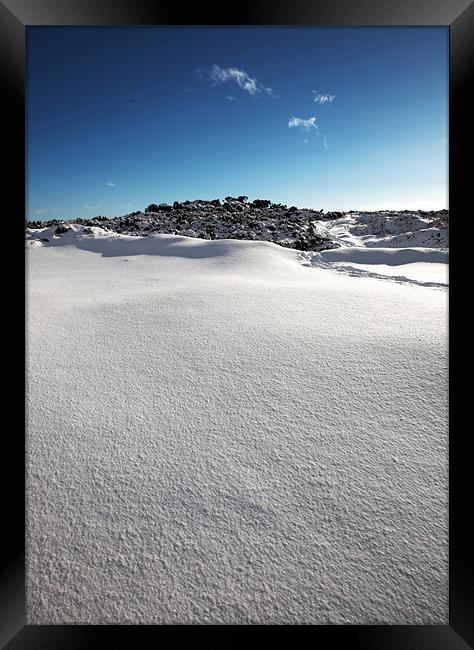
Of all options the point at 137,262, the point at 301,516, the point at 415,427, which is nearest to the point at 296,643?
the point at 301,516

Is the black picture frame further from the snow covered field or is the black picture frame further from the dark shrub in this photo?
the dark shrub

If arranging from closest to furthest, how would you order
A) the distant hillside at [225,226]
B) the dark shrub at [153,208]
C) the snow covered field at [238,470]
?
the snow covered field at [238,470]
the distant hillside at [225,226]
the dark shrub at [153,208]

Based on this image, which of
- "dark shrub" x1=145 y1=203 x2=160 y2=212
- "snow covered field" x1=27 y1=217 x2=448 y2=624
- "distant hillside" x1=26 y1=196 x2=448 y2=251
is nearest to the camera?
"snow covered field" x1=27 y1=217 x2=448 y2=624

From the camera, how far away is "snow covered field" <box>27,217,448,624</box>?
0.73m

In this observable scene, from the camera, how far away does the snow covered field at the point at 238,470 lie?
2.41 feet

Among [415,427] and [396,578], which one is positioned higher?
[415,427]

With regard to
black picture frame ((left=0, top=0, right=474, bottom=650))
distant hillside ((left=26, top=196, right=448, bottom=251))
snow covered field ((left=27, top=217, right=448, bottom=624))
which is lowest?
snow covered field ((left=27, top=217, right=448, bottom=624))

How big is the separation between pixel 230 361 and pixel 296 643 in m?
1.05

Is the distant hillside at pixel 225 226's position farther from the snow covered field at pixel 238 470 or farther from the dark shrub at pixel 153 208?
the snow covered field at pixel 238 470

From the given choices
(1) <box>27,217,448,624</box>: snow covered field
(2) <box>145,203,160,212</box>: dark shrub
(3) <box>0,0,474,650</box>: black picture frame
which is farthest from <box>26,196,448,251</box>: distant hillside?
(3) <box>0,0,474,650</box>: black picture frame

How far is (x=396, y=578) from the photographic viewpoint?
2.48ft
